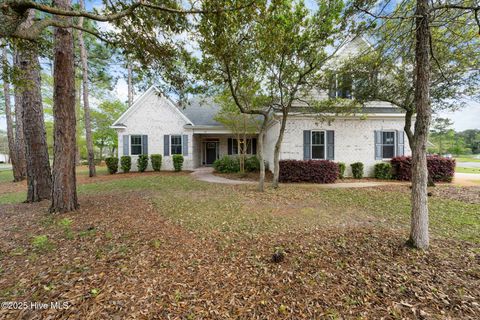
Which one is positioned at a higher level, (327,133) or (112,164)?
(327,133)

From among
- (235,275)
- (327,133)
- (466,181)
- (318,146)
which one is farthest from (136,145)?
(466,181)

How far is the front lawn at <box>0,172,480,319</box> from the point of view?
80.7 inches

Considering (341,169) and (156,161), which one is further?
(156,161)

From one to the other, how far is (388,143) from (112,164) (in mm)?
16413

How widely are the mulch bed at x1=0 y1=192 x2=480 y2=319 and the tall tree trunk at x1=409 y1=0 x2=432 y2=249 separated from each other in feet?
1.24

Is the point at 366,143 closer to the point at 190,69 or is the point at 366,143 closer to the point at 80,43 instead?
the point at 190,69

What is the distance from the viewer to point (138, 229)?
395 centimetres

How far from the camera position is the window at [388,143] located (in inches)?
412

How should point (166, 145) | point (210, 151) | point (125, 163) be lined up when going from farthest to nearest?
1. point (210, 151)
2. point (166, 145)
3. point (125, 163)

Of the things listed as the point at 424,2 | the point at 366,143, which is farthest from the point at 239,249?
the point at 366,143

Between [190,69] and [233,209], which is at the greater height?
[190,69]

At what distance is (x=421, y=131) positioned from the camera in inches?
115

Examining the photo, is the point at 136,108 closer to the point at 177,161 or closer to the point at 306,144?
the point at 177,161

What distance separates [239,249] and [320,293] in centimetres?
137
